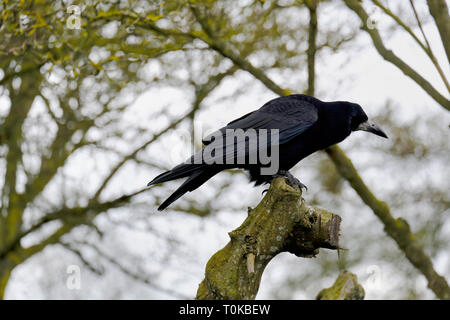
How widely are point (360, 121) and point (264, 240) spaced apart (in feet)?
9.06

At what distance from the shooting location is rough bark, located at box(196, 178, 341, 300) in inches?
160

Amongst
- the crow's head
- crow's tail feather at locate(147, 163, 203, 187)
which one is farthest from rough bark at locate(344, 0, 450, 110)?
crow's tail feather at locate(147, 163, 203, 187)

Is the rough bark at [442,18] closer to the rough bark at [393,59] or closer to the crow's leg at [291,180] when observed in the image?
the rough bark at [393,59]

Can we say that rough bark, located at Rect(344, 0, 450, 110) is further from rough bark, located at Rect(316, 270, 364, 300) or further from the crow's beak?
rough bark, located at Rect(316, 270, 364, 300)

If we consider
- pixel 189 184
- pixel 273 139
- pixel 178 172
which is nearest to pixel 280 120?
pixel 273 139

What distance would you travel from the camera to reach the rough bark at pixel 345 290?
5195mm

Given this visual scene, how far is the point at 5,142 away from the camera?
966 cm

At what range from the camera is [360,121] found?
21.3 ft

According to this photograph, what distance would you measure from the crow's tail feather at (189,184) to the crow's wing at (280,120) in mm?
258

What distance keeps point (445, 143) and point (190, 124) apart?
3.78 meters

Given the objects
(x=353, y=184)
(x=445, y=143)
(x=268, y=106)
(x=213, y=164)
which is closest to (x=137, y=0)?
(x=268, y=106)

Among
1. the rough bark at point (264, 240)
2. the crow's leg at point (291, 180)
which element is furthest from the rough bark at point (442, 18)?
the rough bark at point (264, 240)
